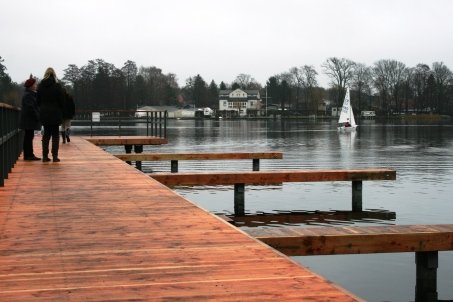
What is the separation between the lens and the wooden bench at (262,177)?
41.8ft

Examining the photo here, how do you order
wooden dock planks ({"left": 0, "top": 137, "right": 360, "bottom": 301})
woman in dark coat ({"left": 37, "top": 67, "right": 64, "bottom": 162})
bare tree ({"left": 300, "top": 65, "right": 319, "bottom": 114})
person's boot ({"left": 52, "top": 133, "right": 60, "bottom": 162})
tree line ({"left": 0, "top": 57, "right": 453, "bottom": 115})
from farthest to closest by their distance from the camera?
1. bare tree ({"left": 300, "top": 65, "right": 319, "bottom": 114})
2. tree line ({"left": 0, "top": 57, "right": 453, "bottom": 115})
3. person's boot ({"left": 52, "top": 133, "right": 60, "bottom": 162})
4. woman in dark coat ({"left": 37, "top": 67, "right": 64, "bottom": 162})
5. wooden dock planks ({"left": 0, "top": 137, "right": 360, "bottom": 301})

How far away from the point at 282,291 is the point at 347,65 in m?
137

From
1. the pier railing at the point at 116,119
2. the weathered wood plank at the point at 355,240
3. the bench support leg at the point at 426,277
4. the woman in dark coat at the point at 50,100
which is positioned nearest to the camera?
the weathered wood plank at the point at 355,240

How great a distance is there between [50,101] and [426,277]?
813cm

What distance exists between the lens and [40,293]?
12.2 ft

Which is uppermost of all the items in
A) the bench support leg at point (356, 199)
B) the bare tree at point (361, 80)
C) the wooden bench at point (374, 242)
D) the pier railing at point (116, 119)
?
the bare tree at point (361, 80)

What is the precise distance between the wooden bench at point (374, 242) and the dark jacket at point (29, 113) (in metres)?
7.15

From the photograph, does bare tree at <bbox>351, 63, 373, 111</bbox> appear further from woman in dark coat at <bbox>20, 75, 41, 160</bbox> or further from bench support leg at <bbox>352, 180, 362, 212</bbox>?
woman in dark coat at <bbox>20, 75, 41, 160</bbox>

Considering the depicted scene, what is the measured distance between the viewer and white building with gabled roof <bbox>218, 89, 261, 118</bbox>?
16925 centimetres

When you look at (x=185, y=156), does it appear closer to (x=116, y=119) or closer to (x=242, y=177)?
(x=242, y=177)

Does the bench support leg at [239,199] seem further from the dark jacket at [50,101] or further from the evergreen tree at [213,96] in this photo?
the evergreen tree at [213,96]

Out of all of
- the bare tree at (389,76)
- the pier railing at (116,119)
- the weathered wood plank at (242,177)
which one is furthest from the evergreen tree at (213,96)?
the weathered wood plank at (242,177)

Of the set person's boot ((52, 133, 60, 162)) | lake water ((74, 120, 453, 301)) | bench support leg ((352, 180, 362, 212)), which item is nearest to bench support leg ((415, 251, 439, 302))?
lake water ((74, 120, 453, 301))

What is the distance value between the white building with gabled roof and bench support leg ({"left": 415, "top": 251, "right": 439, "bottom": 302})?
161305mm
